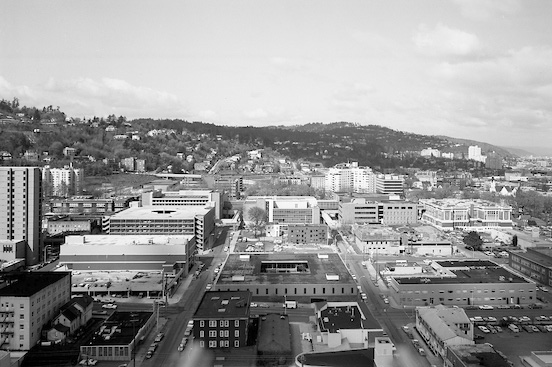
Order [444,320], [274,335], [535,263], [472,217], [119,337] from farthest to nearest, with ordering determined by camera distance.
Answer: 1. [472,217]
2. [535,263]
3. [444,320]
4. [274,335]
5. [119,337]

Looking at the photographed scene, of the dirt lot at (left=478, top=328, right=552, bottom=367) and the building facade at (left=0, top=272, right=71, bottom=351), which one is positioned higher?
the building facade at (left=0, top=272, right=71, bottom=351)

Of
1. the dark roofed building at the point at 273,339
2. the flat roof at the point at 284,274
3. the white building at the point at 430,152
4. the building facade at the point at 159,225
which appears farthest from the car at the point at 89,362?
the white building at the point at 430,152

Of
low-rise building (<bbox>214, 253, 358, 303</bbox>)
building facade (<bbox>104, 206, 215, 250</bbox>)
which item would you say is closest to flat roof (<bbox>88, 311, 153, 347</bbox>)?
low-rise building (<bbox>214, 253, 358, 303</bbox>)

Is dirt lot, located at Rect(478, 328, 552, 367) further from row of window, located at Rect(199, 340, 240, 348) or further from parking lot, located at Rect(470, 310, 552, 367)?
row of window, located at Rect(199, 340, 240, 348)

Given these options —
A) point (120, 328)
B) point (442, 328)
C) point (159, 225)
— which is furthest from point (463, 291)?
point (159, 225)

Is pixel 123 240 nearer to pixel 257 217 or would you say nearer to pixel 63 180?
pixel 257 217

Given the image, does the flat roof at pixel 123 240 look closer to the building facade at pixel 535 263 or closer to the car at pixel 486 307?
the car at pixel 486 307

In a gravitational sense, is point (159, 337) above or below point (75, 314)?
below
